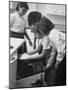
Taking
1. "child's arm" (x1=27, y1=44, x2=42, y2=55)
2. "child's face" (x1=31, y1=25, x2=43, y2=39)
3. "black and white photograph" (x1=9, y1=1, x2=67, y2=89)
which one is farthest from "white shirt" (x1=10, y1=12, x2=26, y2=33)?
"child's arm" (x1=27, y1=44, x2=42, y2=55)

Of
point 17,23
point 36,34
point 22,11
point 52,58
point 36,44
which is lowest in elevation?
point 52,58

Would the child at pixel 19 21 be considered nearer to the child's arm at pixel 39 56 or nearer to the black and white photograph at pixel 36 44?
the black and white photograph at pixel 36 44

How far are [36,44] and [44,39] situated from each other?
4.2 inches

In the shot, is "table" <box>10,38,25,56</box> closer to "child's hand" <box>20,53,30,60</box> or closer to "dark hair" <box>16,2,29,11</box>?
"child's hand" <box>20,53,30,60</box>

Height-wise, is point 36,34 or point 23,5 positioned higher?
point 23,5

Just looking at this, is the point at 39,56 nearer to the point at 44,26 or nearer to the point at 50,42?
the point at 50,42

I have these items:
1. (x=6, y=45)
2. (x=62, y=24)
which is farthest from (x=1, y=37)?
(x=62, y=24)

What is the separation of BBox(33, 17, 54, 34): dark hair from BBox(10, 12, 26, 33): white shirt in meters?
0.14

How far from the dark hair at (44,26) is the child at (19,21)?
142 mm

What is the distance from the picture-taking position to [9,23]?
6.30ft

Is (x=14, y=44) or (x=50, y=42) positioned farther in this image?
(x=50, y=42)

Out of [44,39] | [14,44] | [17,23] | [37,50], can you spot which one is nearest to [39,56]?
[37,50]

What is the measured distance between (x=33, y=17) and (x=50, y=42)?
33 centimetres

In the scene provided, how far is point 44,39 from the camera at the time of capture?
2012mm
